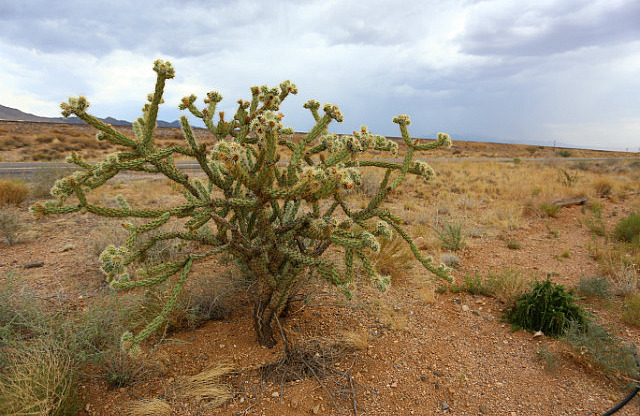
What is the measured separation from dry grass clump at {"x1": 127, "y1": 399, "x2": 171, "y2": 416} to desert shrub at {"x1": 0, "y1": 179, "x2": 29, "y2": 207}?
293 inches

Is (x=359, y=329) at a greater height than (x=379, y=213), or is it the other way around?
A: (x=379, y=213)

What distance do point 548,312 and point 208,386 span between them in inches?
129

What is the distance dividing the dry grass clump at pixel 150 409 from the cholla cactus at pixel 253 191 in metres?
0.73

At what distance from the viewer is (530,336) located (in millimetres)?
3514

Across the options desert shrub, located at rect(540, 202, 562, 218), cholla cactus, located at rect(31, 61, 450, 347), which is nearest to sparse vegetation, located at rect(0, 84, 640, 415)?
cholla cactus, located at rect(31, 61, 450, 347)

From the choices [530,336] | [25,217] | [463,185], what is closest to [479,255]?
[530,336]

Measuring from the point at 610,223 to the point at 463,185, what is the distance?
503cm

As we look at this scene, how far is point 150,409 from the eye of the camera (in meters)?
2.40

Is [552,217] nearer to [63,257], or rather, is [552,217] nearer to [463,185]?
[463,185]

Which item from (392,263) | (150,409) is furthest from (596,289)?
(150,409)

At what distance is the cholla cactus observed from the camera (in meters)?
2.03

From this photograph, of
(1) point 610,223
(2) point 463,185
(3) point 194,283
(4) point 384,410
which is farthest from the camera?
(2) point 463,185

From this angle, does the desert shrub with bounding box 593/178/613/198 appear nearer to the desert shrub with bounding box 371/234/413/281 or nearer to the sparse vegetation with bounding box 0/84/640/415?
the sparse vegetation with bounding box 0/84/640/415

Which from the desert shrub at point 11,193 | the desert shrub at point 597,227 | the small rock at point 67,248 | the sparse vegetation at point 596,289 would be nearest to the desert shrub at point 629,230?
the desert shrub at point 597,227
